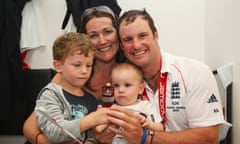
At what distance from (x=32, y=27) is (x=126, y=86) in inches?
59.4

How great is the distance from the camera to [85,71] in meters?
1.50

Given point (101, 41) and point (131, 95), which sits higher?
point (101, 41)

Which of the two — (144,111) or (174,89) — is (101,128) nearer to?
(144,111)

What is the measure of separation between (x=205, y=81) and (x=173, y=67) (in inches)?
7.3

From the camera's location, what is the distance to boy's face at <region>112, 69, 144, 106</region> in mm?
1607

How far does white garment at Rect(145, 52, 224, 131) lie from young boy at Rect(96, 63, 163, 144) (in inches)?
3.1

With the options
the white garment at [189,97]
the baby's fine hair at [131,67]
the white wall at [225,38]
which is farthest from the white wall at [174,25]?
the baby's fine hair at [131,67]

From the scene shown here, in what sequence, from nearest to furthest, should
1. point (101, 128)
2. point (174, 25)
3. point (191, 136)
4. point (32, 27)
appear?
point (101, 128) → point (191, 136) → point (32, 27) → point (174, 25)

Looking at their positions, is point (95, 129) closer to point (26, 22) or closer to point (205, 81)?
point (205, 81)

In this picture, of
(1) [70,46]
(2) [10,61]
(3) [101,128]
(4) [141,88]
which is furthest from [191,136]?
(2) [10,61]

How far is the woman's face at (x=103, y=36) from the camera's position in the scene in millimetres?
1771

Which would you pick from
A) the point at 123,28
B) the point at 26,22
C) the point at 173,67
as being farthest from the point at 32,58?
the point at 173,67

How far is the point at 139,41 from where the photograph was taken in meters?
1.68

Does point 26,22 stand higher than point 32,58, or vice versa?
point 26,22
